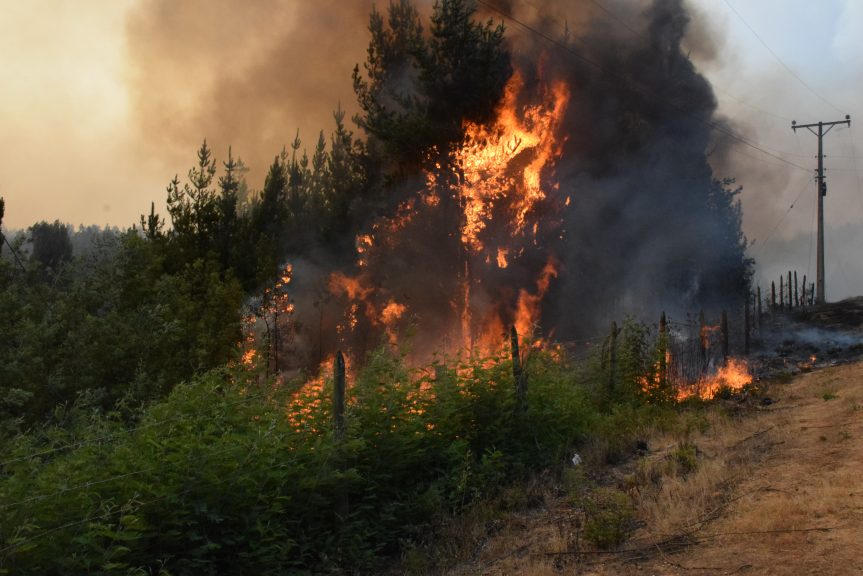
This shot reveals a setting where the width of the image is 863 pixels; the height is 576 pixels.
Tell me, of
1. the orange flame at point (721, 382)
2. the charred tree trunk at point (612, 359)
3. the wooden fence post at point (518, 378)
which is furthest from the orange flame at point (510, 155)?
the wooden fence post at point (518, 378)

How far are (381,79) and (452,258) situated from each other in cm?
1201

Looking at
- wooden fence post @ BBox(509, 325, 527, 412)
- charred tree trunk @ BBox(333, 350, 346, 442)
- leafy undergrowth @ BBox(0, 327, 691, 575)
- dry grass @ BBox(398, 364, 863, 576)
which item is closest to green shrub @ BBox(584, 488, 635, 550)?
leafy undergrowth @ BBox(0, 327, 691, 575)

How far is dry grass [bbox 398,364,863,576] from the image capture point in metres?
7.15

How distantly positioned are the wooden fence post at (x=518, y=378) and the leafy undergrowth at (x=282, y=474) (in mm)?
81

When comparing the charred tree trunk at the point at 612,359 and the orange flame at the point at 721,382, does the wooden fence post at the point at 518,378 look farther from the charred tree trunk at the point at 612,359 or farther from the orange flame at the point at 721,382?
the orange flame at the point at 721,382

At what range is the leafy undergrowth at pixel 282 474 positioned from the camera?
21.2ft

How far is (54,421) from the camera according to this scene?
15156 millimetres

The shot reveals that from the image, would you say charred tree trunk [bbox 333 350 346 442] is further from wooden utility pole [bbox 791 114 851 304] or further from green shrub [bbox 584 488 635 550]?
wooden utility pole [bbox 791 114 851 304]

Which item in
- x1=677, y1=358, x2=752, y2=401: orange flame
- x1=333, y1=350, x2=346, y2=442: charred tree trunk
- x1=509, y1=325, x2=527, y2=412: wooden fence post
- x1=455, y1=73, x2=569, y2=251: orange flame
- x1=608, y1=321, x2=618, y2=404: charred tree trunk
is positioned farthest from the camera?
x1=455, y1=73, x2=569, y2=251: orange flame

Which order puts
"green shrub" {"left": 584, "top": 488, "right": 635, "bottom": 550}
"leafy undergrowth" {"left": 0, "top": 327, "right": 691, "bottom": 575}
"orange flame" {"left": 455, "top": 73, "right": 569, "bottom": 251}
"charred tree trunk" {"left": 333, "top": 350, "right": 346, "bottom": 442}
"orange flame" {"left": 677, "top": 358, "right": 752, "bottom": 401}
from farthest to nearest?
"orange flame" {"left": 455, "top": 73, "right": 569, "bottom": 251} < "orange flame" {"left": 677, "top": 358, "right": 752, "bottom": 401} < "charred tree trunk" {"left": 333, "top": 350, "right": 346, "bottom": 442} < "green shrub" {"left": 584, "top": 488, "right": 635, "bottom": 550} < "leafy undergrowth" {"left": 0, "top": 327, "right": 691, "bottom": 575}

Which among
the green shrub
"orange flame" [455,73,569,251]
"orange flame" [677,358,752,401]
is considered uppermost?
"orange flame" [455,73,569,251]

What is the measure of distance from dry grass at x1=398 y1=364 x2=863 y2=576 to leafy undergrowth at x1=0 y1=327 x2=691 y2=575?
1.48 ft

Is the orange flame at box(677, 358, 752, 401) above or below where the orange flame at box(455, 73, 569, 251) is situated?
below

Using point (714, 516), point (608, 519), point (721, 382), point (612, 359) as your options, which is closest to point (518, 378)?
point (608, 519)
